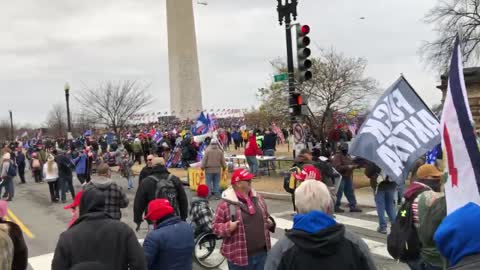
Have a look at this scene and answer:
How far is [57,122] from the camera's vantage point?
2830 inches

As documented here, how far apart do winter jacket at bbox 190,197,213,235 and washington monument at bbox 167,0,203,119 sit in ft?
150

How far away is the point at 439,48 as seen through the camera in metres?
34.3

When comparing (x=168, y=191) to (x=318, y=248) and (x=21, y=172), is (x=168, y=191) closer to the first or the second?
(x=318, y=248)

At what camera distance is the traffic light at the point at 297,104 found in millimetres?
13906

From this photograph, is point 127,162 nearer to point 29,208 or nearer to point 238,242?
point 29,208

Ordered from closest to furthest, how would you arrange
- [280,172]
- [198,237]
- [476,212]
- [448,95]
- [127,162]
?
[476,212], [448,95], [198,237], [127,162], [280,172]

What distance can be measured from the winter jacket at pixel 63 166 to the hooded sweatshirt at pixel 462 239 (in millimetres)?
14540

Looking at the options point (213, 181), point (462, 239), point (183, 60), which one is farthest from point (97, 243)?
point (183, 60)

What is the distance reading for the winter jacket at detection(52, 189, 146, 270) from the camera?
354 cm

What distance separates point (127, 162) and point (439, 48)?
24.9 metres

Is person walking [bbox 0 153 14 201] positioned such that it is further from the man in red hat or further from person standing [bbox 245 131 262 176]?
the man in red hat

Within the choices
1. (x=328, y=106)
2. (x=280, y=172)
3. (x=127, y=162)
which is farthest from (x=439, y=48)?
(x=127, y=162)

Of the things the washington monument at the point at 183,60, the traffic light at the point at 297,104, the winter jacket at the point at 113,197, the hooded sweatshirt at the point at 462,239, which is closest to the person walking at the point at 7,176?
the traffic light at the point at 297,104

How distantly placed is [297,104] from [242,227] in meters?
9.45
